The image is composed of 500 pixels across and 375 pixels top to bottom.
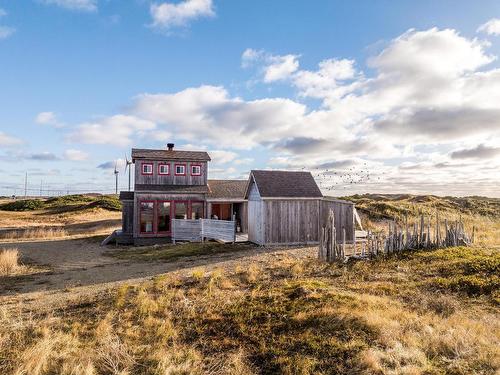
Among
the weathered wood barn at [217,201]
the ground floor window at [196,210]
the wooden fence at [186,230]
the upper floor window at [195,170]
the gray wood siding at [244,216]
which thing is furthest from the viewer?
the gray wood siding at [244,216]

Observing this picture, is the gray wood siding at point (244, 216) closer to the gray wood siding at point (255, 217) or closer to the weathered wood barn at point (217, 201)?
the weathered wood barn at point (217, 201)

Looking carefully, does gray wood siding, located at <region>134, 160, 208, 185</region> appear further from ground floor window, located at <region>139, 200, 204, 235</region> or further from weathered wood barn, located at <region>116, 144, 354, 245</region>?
ground floor window, located at <region>139, 200, 204, 235</region>

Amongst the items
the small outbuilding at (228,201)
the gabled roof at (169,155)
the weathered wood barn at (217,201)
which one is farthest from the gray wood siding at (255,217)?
the gabled roof at (169,155)

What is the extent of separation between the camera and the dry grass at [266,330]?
691 cm

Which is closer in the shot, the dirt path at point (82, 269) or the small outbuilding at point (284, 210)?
the dirt path at point (82, 269)

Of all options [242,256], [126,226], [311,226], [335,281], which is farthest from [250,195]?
[335,281]

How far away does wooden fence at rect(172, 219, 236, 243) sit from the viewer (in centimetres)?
2494

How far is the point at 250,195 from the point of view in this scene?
25922mm

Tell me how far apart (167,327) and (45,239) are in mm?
25619

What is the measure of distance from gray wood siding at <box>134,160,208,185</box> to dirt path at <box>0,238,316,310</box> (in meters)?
A: 6.15

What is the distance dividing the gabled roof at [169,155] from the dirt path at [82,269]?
762cm

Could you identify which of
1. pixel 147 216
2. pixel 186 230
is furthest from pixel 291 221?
pixel 147 216

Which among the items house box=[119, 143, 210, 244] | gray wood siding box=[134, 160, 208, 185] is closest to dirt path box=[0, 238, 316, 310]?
house box=[119, 143, 210, 244]

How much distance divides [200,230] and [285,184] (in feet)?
24.1
